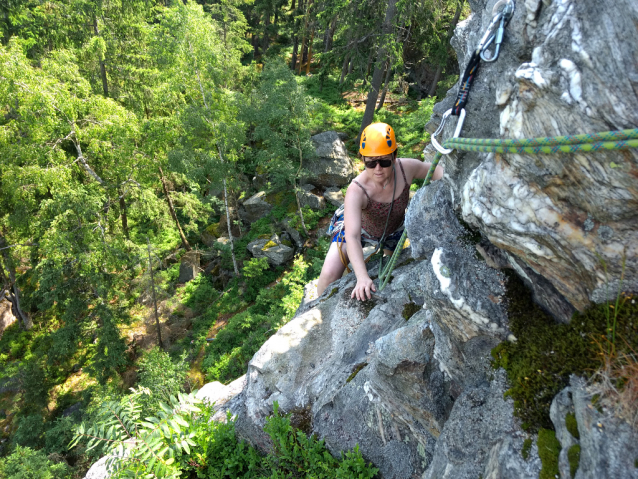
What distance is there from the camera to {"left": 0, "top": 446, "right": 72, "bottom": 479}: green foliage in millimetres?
8359

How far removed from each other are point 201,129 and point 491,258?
45.5ft

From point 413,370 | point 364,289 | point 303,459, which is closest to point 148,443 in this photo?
point 303,459

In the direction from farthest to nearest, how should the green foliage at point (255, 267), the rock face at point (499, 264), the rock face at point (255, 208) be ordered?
1. the rock face at point (255, 208)
2. the green foliage at point (255, 267)
3. the rock face at point (499, 264)

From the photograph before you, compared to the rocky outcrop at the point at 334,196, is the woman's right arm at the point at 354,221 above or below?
above

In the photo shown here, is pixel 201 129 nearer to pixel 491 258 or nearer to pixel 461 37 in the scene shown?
pixel 461 37

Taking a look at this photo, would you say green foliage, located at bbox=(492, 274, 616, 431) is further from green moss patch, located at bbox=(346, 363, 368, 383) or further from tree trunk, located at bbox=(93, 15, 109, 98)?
tree trunk, located at bbox=(93, 15, 109, 98)

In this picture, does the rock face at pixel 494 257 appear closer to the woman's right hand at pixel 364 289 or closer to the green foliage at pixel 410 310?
the green foliage at pixel 410 310

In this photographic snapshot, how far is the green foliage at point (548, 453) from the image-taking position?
168cm

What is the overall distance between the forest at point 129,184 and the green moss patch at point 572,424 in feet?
28.4

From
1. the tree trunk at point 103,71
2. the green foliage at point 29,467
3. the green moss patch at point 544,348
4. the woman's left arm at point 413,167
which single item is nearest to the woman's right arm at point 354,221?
the woman's left arm at point 413,167

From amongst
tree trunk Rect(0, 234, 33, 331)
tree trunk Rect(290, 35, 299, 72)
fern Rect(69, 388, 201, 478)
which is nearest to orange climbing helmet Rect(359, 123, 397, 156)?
fern Rect(69, 388, 201, 478)

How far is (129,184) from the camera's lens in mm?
14000

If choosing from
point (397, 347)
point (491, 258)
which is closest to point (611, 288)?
point (491, 258)

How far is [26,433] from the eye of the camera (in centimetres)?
1193
